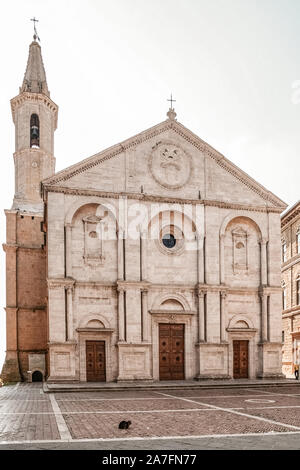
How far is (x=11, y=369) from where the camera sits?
36406mm

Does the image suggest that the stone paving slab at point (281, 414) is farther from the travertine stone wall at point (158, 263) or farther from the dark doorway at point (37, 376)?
the dark doorway at point (37, 376)

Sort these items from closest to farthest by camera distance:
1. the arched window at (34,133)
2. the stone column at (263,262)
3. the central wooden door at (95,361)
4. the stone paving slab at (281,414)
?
the stone paving slab at (281,414), the central wooden door at (95,361), the stone column at (263,262), the arched window at (34,133)

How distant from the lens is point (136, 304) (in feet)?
100

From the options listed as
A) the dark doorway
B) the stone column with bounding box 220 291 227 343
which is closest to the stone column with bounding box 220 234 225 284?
the stone column with bounding box 220 291 227 343

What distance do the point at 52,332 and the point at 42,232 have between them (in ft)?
40.2

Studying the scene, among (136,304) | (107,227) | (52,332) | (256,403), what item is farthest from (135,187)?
(256,403)

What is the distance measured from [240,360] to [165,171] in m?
13.2

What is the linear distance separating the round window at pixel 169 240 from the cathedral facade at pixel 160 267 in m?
0.07

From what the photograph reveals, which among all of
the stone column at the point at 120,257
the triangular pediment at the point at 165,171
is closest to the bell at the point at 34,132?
the triangular pediment at the point at 165,171

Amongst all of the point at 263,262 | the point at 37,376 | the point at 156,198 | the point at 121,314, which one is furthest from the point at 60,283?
the point at 263,262

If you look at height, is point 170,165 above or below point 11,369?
above

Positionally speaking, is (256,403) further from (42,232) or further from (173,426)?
(42,232)

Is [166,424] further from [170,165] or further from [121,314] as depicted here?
[170,165]

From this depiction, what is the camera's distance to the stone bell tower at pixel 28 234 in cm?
3722
